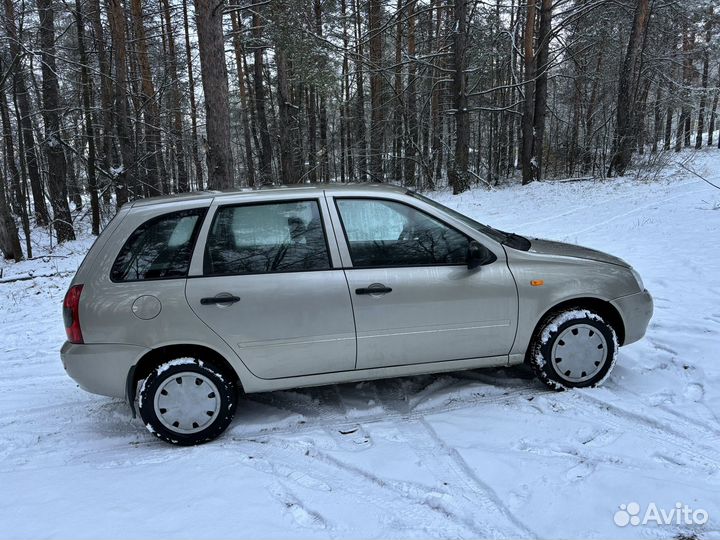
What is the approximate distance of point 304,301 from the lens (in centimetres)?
338

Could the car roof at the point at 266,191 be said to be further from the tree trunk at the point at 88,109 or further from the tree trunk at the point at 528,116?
the tree trunk at the point at 528,116

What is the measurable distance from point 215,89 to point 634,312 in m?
7.39

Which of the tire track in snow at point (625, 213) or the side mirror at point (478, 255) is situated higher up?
the side mirror at point (478, 255)

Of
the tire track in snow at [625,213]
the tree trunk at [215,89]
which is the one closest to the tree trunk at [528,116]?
the tire track in snow at [625,213]

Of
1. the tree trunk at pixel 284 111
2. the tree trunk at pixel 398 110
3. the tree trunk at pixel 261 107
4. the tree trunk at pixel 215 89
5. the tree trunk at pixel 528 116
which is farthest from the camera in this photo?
the tree trunk at pixel 261 107

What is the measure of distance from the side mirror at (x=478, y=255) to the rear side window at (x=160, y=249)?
6.48 ft

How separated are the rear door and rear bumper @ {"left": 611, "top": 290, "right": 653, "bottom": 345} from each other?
220 cm

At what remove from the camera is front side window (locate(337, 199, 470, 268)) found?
354cm

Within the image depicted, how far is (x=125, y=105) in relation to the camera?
1521 cm

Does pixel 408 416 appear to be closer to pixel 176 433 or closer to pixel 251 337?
pixel 251 337

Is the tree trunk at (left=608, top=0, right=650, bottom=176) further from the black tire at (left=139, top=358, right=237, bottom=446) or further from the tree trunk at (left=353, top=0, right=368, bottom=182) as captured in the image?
the black tire at (left=139, top=358, right=237, bottom=446)

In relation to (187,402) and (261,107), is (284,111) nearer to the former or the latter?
(261,107)

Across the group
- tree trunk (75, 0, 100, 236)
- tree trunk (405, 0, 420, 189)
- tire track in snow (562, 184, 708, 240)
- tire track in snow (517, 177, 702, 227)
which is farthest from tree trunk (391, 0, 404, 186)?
tree trunk (75, 0, 100, 236)

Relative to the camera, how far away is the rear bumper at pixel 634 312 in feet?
12.6
